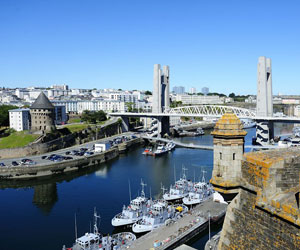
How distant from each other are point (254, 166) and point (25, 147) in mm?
23109

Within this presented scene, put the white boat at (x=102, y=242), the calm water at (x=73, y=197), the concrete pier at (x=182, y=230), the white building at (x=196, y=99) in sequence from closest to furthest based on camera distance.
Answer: the concrete pier at (x=182, y=230)
the white boat at (x=102, y=242)
the calm water at (x=73, y=197)
the white building at (x=196, y=99)

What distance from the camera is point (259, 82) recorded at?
29953 millimetres

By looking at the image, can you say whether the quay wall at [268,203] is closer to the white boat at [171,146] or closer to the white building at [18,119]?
the white boat at [171,146]

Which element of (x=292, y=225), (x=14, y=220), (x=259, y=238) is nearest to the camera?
(x=292, y=225)

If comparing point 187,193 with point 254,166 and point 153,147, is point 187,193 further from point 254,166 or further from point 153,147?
point 153,147

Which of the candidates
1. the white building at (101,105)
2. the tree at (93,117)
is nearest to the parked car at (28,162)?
the tree at (93,117)

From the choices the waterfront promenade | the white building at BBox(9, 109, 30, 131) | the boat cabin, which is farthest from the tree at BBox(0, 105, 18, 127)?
the boat cabin

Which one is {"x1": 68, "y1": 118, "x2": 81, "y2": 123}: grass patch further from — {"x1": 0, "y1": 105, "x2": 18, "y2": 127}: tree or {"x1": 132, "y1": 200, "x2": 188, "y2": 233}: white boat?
{"x1": 132, "y1": 200, "x2": 188, "y2": 233}: white boat

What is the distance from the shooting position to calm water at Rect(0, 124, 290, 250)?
11.1m

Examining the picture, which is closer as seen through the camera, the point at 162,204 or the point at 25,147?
the point at 162,204

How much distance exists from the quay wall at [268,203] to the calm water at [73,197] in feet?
25.7

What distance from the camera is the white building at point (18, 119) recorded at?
30.0 meters

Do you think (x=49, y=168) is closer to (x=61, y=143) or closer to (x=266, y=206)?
(x=61, y=143)

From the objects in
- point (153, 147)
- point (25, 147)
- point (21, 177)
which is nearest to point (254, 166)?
point (21, 177)
